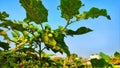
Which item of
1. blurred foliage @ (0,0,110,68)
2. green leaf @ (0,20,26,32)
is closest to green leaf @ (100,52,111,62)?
blurred foliage @ (0,0,110,68)

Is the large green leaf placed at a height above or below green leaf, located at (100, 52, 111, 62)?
above

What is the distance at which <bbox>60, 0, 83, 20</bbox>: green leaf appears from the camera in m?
2.53

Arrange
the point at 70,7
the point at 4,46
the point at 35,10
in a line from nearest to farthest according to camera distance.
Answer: the point at 35,10
the point at 70,7
the point at 4,46

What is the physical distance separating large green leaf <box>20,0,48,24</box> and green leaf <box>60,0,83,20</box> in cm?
18

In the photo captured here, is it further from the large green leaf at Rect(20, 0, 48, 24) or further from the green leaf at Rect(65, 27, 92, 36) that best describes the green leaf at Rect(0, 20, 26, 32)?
the green leaf at Rect(65, 27, 92, 36)

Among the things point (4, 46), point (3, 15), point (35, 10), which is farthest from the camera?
point (4, 46)

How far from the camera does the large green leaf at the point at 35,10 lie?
241cm

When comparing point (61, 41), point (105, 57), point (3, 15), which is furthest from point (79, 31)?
point (3, 15)

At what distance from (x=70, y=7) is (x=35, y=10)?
0.30m

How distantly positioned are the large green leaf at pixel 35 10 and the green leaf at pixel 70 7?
0.18 meters

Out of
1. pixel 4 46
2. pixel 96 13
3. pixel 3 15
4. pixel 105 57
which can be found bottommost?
pixel 105 57

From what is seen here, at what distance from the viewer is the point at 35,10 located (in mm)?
2441

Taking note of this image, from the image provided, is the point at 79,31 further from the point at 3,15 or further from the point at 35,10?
the point at 3,15

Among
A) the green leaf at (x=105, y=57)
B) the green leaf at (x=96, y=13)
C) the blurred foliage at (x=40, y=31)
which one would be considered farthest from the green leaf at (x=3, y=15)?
the green leaf at (x=105, y=57)
